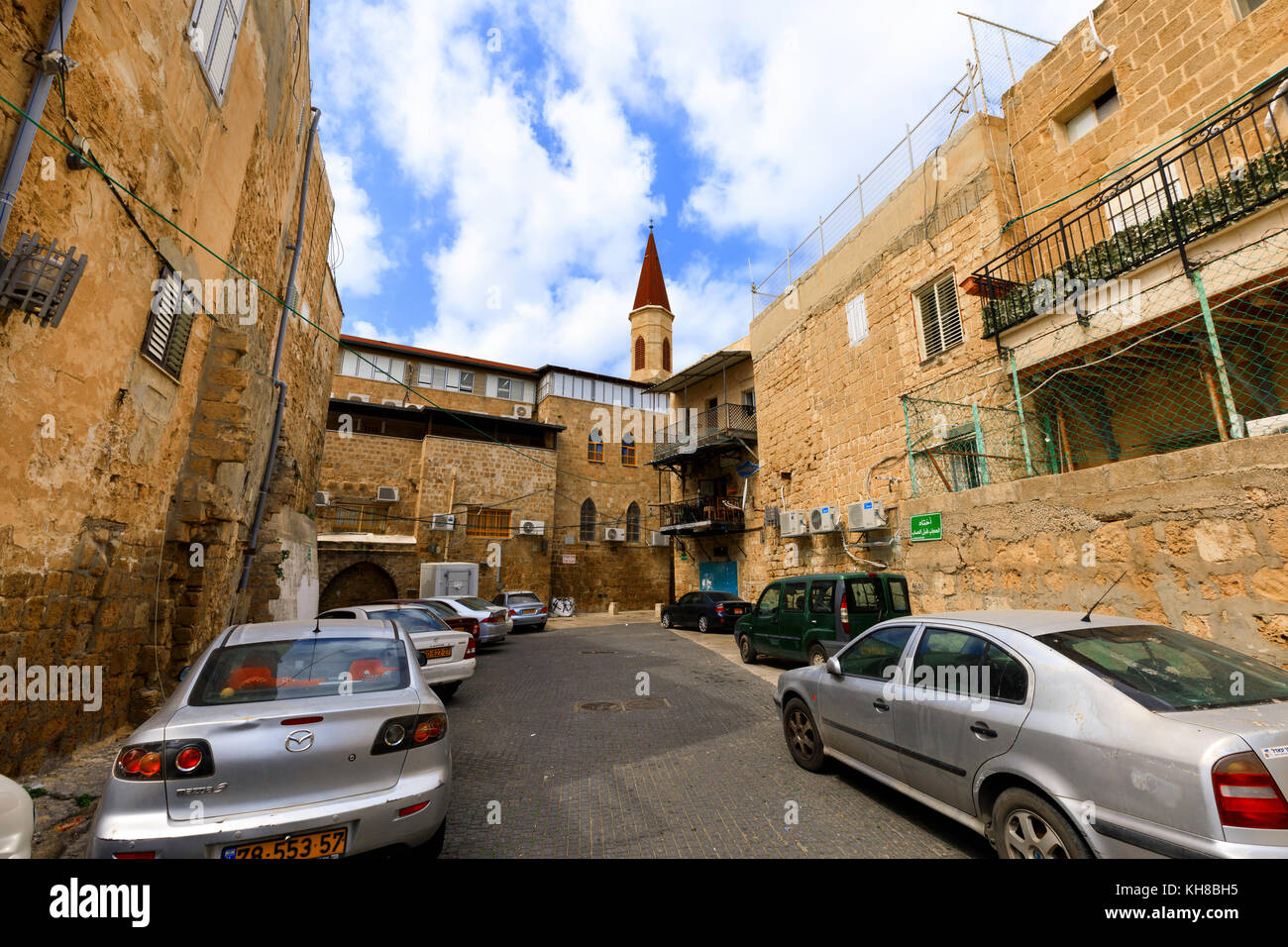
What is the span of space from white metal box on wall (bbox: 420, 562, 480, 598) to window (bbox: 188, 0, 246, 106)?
54.9ft

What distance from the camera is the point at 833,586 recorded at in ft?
28.8

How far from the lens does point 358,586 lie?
2100 centimetres

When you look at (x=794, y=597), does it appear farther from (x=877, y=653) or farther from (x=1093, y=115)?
(x=1093, y=115)

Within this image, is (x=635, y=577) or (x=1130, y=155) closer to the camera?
(x=1130, y=155)

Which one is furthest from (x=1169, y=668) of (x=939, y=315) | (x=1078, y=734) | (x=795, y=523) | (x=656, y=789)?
(x=795, y=523)

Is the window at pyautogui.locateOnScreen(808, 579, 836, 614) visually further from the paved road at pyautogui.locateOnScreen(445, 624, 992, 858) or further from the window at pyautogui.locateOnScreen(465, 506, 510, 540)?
the window at pyautogui.locateOnScreen(465, 506, 510, 540)

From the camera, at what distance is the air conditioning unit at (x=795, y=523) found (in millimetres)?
13078

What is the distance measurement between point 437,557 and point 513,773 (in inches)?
749

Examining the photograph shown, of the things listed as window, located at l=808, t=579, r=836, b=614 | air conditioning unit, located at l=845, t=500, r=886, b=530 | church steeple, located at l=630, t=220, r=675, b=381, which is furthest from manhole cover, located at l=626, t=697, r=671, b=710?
church steeple, located at l=630, t=220, r=675, b=381

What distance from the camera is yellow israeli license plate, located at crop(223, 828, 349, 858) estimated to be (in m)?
2.44

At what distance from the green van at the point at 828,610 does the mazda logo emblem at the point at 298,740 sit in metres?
7.08

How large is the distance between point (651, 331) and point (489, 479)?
57.9ft
